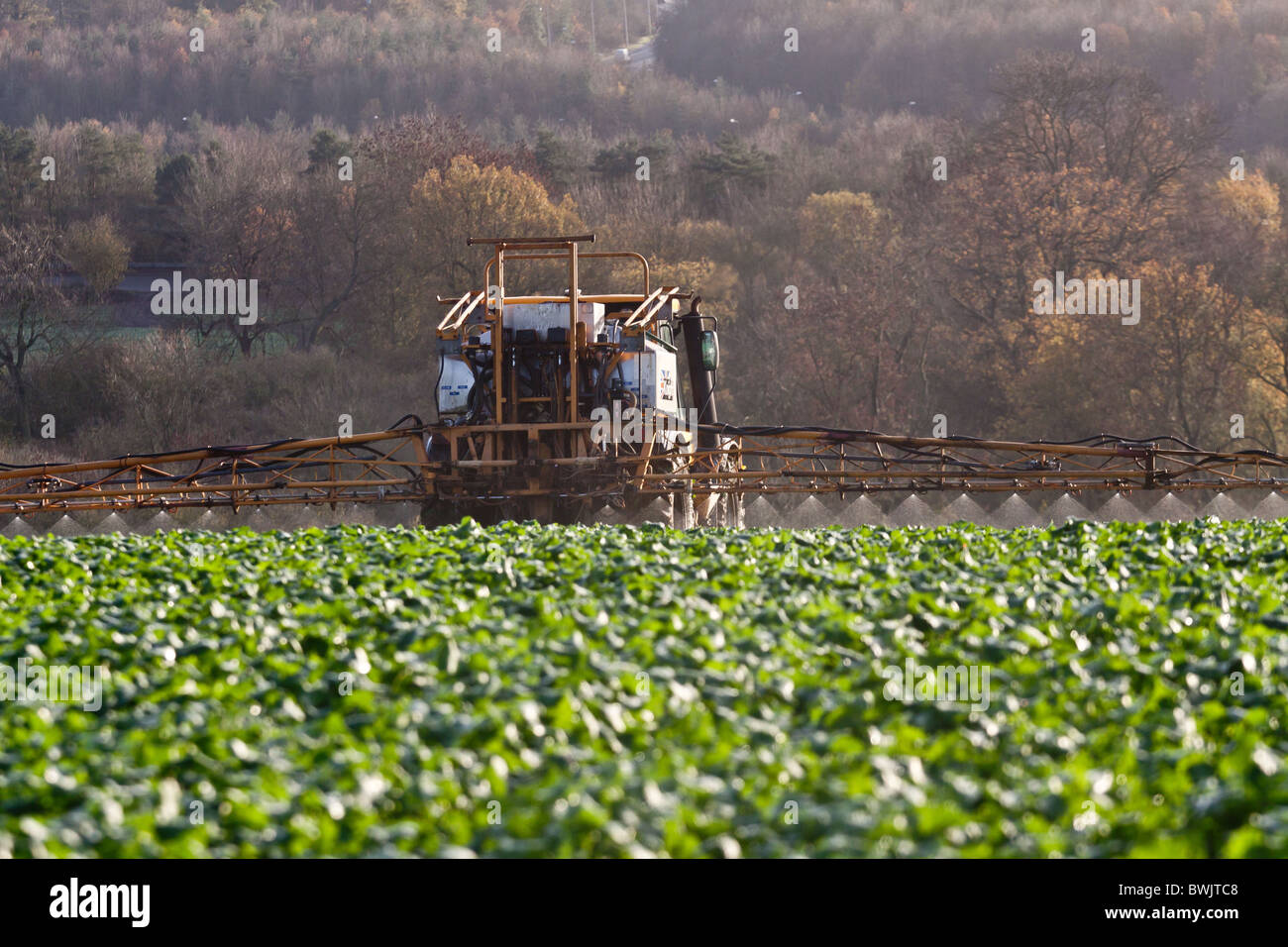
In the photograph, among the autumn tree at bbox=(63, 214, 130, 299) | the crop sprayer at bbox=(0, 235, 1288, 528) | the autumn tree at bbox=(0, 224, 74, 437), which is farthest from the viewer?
the autumn tree at bbox=(63, 214, 130, 299)

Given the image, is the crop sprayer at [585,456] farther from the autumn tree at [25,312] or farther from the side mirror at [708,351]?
the autumn tree at [25,312]

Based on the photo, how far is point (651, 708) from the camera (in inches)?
293

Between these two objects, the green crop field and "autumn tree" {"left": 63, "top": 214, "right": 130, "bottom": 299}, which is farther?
"autumn tree" {"left": 63, "top": 214, "right": 130, "bottom": 299}

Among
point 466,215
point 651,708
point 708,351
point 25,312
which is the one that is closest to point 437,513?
point 708,351

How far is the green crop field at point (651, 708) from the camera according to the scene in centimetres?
577

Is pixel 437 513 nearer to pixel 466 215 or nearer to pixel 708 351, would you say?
pixel 708 351

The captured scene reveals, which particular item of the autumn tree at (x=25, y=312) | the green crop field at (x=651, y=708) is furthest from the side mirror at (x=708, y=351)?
the autumn tree at (x=25, y=312)

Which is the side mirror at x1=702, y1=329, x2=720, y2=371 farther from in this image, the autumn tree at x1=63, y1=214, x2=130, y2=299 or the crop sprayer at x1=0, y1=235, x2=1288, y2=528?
the autumn tree at x1=63, y1=214, x2=130, y2=299

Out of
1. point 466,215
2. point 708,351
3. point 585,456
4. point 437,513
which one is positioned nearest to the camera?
point 585,456

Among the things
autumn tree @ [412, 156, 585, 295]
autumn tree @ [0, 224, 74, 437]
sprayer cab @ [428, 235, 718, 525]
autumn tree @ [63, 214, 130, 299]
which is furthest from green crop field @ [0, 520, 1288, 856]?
autumn tree @ [63, 214, 130, 299]

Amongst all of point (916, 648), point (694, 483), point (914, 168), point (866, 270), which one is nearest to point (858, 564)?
point (916, 648)

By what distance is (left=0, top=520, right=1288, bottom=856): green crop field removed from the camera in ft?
18.9

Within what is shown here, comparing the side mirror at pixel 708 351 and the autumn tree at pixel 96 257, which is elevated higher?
the autumn tree at pixel 96 257

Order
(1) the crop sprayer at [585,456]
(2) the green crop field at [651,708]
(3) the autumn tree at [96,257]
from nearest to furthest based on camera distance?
(2) the green crop field at [651,708] → (1) the crop sprayer at [585,456] → (3) the autumn tree at [96,257]
